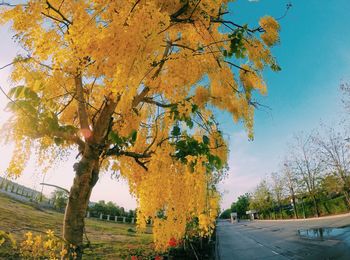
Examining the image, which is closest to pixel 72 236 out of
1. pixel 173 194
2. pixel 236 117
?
pixel 173 194

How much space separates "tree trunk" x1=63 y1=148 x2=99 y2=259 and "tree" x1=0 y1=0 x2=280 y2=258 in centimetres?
2

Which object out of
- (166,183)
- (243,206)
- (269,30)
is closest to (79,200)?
(166,183)

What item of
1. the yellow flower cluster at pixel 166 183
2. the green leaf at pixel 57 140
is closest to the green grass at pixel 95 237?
the yellow flower cluster at pixel 166 183

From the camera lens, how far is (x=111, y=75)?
4543 millimetres

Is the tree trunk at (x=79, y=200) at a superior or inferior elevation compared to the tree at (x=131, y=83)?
inferior

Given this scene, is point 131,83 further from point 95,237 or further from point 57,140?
point 95,237

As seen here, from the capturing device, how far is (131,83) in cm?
381

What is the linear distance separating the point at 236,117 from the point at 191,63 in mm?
1707

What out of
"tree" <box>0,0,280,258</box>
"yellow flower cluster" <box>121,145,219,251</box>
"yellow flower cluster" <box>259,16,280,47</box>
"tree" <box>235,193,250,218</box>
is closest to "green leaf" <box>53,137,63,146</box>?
"tree" <box>0,0,280,258</box>

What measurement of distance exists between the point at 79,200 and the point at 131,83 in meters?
2.59

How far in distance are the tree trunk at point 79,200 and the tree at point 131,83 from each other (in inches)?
0.7

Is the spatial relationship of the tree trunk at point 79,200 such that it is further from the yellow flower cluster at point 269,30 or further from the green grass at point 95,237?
the green grass at point 95,237

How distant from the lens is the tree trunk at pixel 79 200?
5.10 metres

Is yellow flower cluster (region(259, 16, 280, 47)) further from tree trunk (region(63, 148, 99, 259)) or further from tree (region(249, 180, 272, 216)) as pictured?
tree (region(249, 180, 272, 216))
